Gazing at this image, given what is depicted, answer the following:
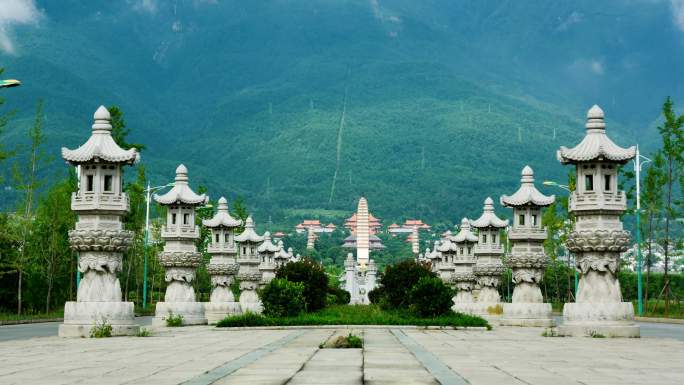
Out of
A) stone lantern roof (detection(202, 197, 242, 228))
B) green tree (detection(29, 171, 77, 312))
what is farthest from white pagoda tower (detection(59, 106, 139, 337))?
green tree (detection(29, 171, 77, 312))

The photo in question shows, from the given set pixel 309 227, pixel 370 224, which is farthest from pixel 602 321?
pixel 370 224

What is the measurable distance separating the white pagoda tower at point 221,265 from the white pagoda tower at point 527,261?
606 inches

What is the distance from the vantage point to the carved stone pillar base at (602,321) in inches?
1072

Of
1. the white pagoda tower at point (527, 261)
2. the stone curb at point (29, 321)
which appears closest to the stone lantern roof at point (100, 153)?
the stone curb at point (29, 321)

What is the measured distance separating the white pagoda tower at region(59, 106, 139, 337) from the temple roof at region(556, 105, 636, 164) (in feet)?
44.4

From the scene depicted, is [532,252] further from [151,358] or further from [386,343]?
[151,358]

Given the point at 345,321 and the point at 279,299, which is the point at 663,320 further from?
the point at 279,299

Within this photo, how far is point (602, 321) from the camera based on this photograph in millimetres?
27656

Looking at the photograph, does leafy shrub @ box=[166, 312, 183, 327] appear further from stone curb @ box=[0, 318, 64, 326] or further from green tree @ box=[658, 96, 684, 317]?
green tree @ box=[658, 96, 684, 317]

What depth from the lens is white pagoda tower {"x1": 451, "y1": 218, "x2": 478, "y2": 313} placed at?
50625mm

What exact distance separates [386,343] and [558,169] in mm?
177523

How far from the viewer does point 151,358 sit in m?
18.3

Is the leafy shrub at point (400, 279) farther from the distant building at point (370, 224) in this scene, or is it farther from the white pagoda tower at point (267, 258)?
the distant building at point (370, 224)

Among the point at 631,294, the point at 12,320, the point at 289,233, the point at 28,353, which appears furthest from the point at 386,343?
the point at 289,233
